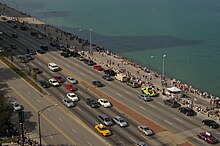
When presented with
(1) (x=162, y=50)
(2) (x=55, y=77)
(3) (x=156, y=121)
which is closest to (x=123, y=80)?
(2) (x=55, y=77)

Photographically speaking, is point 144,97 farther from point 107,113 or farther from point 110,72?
point 110,72

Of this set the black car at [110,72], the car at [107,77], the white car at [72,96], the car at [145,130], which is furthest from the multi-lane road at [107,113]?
the black car at [110,72]

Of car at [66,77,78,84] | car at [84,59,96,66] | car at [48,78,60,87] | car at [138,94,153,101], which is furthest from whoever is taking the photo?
car at [84,59,96,66]

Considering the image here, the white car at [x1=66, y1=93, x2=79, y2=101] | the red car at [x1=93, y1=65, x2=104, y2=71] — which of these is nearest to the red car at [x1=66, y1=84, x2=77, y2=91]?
the white car at [x1=66, y1=93, x2=79, y2=101]

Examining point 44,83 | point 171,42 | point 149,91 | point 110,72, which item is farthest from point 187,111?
point 171,42

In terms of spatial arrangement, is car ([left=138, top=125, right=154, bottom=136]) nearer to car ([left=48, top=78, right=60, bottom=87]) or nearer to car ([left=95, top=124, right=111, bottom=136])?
car ([left=95, top=124, right=111, bottom=136])

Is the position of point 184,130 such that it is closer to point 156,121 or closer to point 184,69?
point 156,121
